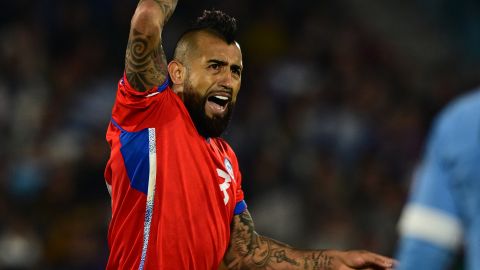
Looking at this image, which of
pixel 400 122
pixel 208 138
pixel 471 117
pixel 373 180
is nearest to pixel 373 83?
pixel 400 122

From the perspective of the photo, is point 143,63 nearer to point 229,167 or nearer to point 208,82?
point 208,82

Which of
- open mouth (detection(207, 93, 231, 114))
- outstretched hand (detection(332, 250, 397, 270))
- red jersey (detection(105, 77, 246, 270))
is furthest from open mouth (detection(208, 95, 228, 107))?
outstretched hand (detection(332, 250, 397, 270))

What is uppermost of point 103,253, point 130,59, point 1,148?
point 130,59

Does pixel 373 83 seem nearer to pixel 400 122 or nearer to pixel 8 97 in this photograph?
pixel 400 122

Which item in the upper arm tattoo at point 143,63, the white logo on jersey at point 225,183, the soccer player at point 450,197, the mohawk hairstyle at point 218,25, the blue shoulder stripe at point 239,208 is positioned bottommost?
the blue shoulder stripe at point 239,208

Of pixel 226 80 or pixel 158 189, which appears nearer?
pixel 158 189

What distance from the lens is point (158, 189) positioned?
4066mm

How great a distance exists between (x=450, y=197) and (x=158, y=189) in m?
2.16

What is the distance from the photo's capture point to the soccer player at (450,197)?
6.81 feet

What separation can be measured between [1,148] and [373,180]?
152 inches

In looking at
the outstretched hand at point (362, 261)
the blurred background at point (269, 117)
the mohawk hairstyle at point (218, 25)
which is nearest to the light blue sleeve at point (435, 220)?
the outstretched hand at point (362, 261)

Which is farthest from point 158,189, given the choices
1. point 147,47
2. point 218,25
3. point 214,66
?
point 218,25

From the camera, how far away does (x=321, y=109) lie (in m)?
10.1

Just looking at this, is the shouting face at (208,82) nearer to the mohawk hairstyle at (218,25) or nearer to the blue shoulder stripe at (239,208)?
the mohawk hairstyle at (218,25)
